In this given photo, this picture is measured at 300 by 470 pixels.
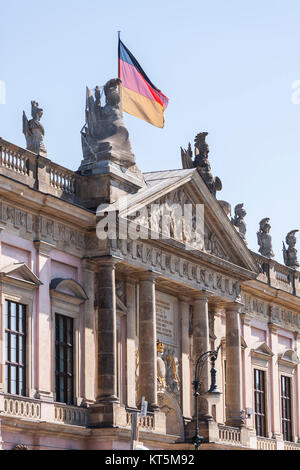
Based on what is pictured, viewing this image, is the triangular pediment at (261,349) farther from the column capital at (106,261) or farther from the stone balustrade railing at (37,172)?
the stone balustrade railing at (37,172)

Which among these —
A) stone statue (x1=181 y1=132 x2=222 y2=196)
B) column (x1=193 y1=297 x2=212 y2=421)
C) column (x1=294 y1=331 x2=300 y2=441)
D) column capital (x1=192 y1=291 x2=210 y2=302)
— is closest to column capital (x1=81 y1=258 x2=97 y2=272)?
column capital (x1=192 y1=291 x2=210 y2=302)

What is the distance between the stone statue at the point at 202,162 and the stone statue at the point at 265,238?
696 cm

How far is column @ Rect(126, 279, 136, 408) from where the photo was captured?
142ft

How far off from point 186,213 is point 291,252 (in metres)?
14.5

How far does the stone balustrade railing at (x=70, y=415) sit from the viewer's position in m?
39.3

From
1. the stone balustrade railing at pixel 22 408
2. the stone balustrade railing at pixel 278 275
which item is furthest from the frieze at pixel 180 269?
the stone balustrade railing at pixel 22 408

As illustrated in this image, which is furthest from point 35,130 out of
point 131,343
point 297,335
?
point 297,335

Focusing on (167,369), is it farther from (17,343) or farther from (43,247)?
(17,343)

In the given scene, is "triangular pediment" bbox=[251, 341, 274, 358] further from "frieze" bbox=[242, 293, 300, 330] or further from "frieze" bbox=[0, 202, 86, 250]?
"frieze" bbox=[0, 202, 86, 250]

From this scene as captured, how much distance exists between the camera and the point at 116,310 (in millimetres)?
42938

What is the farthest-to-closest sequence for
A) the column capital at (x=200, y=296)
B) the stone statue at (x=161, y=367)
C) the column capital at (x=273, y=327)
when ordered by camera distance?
the column capital at (x=273, y=327), the column capital at (x=200, y=296), the stone statue at (x=161, y=367)

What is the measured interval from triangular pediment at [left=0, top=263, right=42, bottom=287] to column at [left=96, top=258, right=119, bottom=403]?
3.03m
